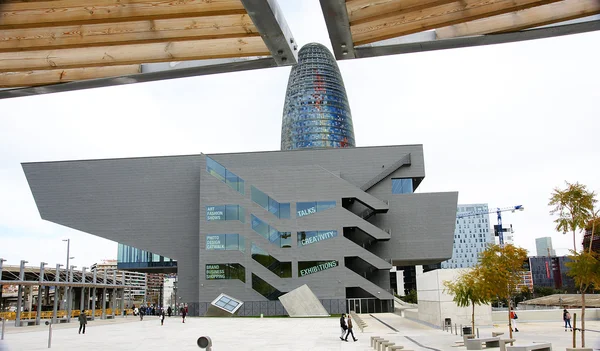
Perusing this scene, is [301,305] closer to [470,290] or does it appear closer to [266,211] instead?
[266,211]

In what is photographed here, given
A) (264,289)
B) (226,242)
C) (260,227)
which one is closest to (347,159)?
(260,227)

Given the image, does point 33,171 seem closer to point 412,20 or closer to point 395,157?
point 395,157

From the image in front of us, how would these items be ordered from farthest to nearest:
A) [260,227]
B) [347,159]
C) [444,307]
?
1. [347,159]
2. [260,227]
3. [444,307]

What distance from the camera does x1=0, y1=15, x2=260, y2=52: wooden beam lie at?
15.6 feet

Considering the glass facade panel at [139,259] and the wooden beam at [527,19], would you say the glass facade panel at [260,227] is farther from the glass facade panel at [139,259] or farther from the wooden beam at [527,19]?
the wooden beam at [527,19]

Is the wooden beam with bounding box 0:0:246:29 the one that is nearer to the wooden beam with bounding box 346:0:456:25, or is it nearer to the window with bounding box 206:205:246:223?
the wooden beam with bounding box 346:0:456:25

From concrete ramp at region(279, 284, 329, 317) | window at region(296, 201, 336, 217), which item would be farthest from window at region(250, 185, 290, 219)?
concrete ramp at region(279, 284, 329, 317)

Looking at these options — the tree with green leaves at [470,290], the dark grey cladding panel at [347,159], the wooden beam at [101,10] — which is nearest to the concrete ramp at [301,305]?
the dark grey cladding panel at [347,159]

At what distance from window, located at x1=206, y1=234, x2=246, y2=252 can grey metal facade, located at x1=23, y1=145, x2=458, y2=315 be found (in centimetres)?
48

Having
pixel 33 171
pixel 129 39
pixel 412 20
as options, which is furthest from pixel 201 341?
pixel 33 171

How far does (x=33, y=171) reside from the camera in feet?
225

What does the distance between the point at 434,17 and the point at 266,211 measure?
2236 inches

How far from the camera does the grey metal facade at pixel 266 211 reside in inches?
2352

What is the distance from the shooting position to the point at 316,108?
137375mm
